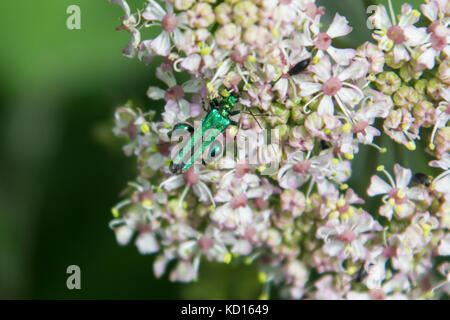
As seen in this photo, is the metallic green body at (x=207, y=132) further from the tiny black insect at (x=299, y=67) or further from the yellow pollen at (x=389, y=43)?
the yellow pollen at (x=389, y=43)

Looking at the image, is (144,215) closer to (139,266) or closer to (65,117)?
(139,266)

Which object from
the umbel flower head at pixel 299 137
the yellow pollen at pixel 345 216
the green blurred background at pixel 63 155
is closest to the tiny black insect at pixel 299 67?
the umbel flower head at pixel 299 137

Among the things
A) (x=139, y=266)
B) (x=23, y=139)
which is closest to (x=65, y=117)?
(x=23, y=139)

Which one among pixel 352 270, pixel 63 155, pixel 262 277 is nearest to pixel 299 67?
pixel 352 270

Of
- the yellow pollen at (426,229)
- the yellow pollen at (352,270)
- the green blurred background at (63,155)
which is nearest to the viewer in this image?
the yellow pollen at (426,229)

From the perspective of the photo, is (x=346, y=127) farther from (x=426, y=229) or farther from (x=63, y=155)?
(x=63, y=155)

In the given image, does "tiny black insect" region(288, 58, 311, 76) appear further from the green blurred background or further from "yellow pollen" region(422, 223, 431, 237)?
the green blurred background
